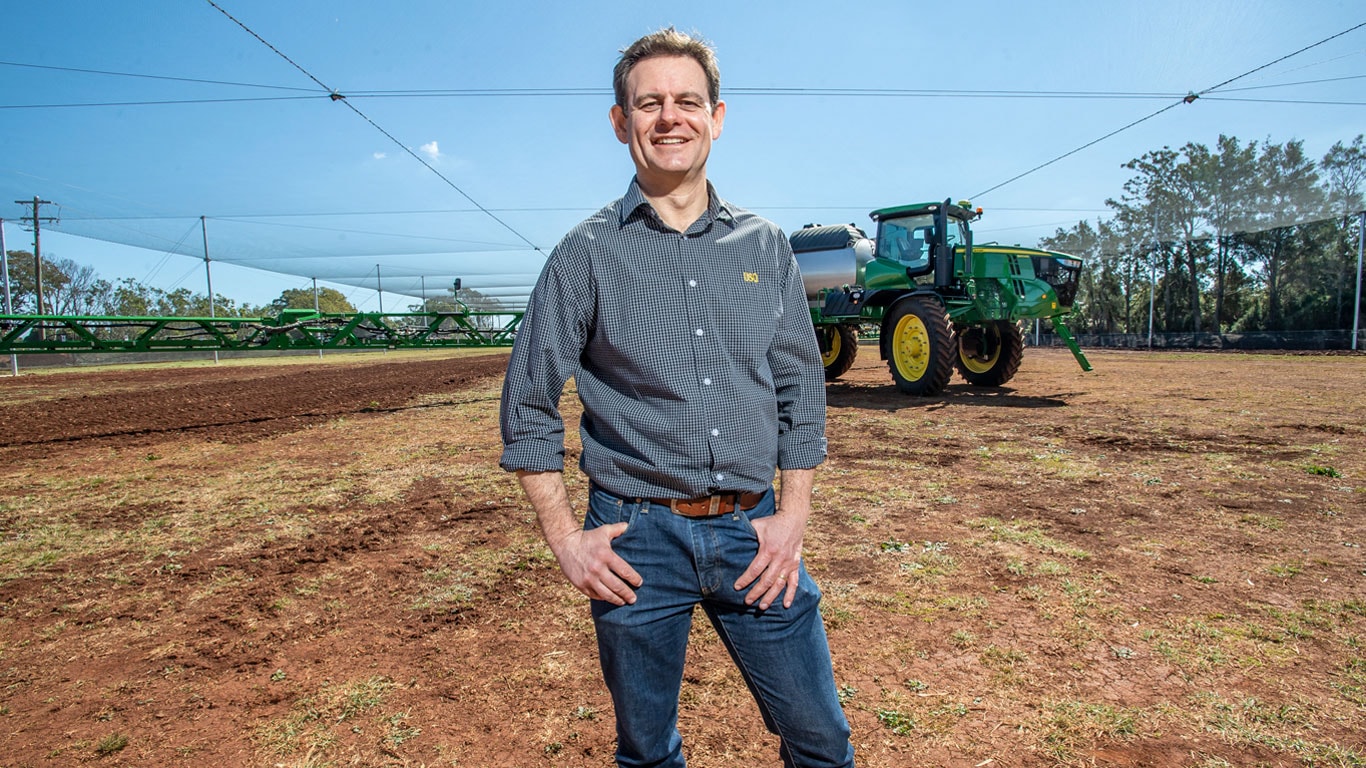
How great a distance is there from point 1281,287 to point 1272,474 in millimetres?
39516

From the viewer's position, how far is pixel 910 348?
11773mm

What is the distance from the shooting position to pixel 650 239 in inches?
63.1

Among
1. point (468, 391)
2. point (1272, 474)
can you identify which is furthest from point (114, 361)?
point (1272, 474)

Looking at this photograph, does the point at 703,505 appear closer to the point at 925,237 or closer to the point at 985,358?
the point at 925,237

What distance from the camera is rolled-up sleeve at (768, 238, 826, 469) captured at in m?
1.65

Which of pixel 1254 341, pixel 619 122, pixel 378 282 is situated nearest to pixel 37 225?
pixel 378 282

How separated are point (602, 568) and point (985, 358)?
13.0 metres

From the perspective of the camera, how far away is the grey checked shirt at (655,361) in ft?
4.93

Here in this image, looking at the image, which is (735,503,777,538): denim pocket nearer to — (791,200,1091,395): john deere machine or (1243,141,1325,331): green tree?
(791,200,1091,395): john deere machine

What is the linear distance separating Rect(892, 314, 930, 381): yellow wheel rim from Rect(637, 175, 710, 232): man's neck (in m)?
10.4

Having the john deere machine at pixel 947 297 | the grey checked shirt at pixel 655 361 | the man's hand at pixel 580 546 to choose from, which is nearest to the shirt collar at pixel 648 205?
the grey checked shirt at pixel 655 361

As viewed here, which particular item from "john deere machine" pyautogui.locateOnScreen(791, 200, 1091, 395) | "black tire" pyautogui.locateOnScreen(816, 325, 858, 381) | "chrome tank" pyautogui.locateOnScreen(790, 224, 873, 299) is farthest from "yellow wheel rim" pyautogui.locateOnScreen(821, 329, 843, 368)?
"chrome tank" pyautogui.locateOnScreen(790, 224, 873, 299)

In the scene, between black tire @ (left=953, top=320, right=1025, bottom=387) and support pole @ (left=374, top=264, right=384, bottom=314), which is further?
support pole @ (left=374, top=264, right=384, bottom=314)

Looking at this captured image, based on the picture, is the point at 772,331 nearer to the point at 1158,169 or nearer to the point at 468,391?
the point at 468,391
